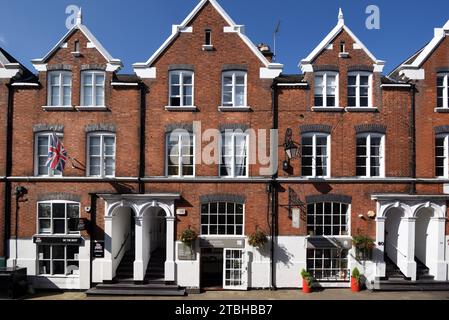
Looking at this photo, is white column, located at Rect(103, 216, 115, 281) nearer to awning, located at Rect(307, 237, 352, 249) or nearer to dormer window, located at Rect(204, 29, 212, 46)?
awning, located at Rect(307, 237, 352, 249)

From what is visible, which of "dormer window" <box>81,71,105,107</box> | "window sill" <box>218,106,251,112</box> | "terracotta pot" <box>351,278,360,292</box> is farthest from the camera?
"dormer window" <box>81,71,105,107</box>

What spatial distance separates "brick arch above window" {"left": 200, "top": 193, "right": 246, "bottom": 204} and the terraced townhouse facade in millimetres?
67

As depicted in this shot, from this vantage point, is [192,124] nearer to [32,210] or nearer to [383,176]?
[32,210]

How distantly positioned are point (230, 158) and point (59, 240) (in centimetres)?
Result: 891

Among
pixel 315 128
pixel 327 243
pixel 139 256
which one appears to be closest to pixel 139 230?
pixel 139 256

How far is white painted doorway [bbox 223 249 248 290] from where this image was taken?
14.1 m

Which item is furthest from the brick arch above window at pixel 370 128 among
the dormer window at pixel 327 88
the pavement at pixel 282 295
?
the pavement at pixel 282 295

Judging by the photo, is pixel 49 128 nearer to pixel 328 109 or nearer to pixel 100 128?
pixel 100 128

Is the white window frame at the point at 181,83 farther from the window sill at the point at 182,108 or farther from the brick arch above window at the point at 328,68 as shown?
the brick arch above window at the point at 328,68

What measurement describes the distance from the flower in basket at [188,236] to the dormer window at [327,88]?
8544mm

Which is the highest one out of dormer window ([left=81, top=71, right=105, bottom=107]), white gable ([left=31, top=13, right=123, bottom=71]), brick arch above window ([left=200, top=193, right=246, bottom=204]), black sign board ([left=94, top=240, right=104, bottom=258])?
white gable ([left=31, top=13, right=123, bottom=71])

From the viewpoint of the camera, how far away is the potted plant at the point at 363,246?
544 inches

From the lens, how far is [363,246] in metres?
13.8

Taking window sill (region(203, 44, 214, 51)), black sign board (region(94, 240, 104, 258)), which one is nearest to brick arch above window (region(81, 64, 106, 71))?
window sill (region(203, 44, 214, 51))
